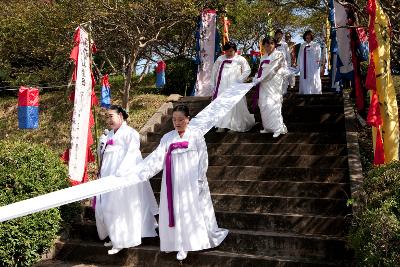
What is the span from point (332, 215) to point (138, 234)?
2.39 m

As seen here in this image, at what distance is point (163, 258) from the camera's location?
5086 millimetres

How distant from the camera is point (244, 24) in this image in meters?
20.6

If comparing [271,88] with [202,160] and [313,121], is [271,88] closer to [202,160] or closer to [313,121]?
[313,121]

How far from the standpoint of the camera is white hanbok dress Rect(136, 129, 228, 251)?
4.88 metres

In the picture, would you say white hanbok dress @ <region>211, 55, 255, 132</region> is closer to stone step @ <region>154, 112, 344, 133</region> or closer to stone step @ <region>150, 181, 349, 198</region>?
stone step @ <region>154, 112, 344, 133</region>

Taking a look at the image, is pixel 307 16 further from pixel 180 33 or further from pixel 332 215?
pixel 332 215

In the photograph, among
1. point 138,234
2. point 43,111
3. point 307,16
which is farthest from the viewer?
point 307,16

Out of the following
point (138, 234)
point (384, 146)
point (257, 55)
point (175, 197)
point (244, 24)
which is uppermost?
point (244, 24)

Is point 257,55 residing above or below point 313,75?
above

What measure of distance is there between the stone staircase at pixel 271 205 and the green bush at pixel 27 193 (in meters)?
0.38

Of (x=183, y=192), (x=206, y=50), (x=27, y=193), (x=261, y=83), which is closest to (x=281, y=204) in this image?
(x=183, y=192)

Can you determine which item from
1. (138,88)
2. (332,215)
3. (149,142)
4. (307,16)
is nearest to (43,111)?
(138,88)

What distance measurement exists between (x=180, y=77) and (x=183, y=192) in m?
9.96

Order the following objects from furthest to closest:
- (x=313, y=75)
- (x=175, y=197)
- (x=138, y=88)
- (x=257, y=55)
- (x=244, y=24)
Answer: (x=244, y=24) → (x=257, y=55) → (x=138, y=88) → (x=313, y=75) → (x=175, y=197)
